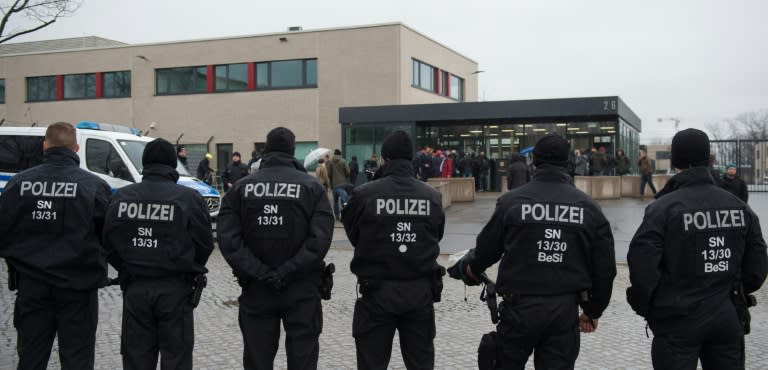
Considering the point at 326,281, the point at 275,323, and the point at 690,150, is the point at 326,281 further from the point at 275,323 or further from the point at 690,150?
the point at 690,150

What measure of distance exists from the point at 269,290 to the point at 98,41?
4715 centimetres

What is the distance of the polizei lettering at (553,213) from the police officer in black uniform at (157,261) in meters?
2.20

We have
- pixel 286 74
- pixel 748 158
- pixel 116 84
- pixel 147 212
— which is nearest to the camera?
pixel 147 212

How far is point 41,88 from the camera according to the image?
129 ft

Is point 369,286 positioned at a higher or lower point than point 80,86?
lower

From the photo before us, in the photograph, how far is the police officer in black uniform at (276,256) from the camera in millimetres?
4520

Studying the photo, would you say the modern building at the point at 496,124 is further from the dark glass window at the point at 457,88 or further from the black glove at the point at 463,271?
the black glove at the point at 463,271

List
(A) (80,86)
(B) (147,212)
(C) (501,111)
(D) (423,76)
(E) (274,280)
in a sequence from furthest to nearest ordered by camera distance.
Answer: (A) (80,86)
(D) (423,76)
(C) (501,111)
(B) (147,212)
(E) (274,280)

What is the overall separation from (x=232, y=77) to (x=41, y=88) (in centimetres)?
1258

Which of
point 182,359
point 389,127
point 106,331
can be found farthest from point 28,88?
point 182,359

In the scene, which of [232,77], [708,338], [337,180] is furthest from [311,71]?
[708,338]

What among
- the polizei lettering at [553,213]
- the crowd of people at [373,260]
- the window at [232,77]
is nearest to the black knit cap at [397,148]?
the crowd of people at [373,260]

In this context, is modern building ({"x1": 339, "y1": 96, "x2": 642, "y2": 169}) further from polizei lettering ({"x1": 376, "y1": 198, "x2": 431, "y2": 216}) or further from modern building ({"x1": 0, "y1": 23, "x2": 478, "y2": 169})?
polizei lettering ({"x1": 376, "y1": 198, "x2": 431, "y2": 216})

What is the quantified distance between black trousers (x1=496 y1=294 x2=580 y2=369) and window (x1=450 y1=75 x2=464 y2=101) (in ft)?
116
